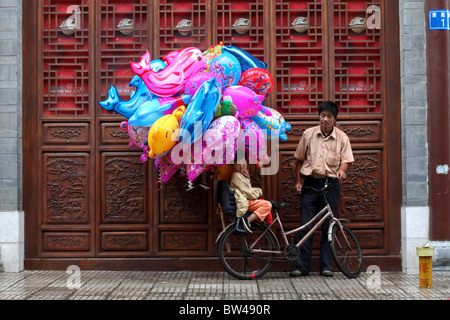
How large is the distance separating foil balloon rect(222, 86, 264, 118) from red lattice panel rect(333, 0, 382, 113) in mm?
1709

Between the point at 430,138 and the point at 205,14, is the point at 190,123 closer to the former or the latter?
the point at 205,14

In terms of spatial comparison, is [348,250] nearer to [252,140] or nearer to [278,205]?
[278,205]

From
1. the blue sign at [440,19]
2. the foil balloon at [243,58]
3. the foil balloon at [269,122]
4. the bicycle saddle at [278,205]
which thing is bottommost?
the bicycle saddle at [278,205]

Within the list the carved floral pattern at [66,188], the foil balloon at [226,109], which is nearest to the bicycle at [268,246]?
the foil balloon at [226,109]

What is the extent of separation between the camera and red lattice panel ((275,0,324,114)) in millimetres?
7613

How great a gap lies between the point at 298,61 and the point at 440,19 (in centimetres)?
188

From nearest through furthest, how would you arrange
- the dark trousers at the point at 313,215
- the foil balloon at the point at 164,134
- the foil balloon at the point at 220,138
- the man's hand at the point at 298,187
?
the foil balloon at the point at 164,134, the foil balloon at the point at 220,138, the dark trousers at the point at 313,215, the man's hand at the point at 298,187

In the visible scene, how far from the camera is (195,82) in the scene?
6188mm

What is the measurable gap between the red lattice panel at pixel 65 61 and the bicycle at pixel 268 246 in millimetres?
2457

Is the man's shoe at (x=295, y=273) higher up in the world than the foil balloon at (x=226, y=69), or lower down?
lower down

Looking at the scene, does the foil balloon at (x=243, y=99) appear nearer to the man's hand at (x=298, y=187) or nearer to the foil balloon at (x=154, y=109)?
the foil balloon at (x=154, y=109)

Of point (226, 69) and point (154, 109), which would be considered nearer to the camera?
point (154, 109)

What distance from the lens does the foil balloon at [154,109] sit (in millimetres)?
6141

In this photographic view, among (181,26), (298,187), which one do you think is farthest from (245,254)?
(181,26)
